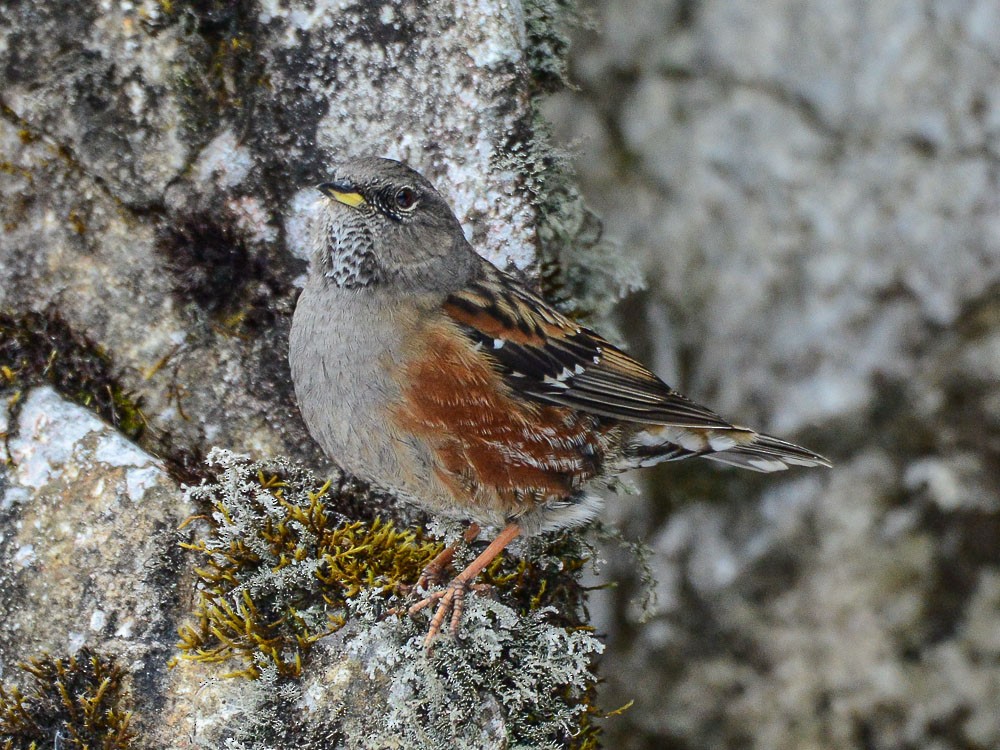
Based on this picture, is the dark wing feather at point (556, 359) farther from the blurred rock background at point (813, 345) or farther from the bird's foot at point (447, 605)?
the blurred rock background at point (813, 345)

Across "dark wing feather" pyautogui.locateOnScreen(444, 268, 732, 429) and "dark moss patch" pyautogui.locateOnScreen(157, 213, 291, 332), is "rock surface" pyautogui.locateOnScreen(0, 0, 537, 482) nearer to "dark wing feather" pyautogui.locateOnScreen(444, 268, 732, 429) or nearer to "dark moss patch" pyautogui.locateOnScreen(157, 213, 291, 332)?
"dark moss patch" pyautogui.locateOnScreen(157, 213, 291, 332)

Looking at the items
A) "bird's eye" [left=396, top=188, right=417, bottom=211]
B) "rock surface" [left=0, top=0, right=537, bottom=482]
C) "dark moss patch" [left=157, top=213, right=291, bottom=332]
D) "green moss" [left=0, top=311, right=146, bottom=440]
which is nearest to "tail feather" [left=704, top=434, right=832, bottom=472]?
"rock surface" [left=0, top=0, right=537, bottom=482]

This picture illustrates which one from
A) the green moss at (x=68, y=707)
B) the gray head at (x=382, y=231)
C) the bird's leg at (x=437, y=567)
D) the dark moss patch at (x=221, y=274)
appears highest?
the gray head at (x=382, y=231)

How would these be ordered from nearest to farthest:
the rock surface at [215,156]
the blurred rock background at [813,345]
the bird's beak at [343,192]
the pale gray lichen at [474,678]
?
the pale gray lichen at [474,678] → the bird's beak at [343,192] → the rock surface at [215,156] → the blurred rock background at [813,345]

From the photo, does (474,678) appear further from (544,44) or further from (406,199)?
(544,44)

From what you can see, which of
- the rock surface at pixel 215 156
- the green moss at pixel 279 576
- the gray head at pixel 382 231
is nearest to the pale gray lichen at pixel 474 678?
the green moss at pixel 279 576

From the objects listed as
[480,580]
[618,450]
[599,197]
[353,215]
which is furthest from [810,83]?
[480,580]

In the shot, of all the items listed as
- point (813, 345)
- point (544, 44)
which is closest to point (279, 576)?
point (544, 44)
